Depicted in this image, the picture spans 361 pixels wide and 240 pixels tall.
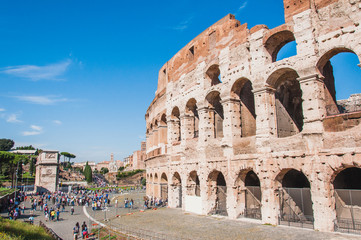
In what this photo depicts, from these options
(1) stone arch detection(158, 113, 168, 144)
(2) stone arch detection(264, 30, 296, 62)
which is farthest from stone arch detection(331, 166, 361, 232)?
(1) stone arch detection(158, 113, 168, 144)

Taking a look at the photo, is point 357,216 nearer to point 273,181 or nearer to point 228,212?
point 273,181

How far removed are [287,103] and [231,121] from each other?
4.02m

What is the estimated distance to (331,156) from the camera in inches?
440

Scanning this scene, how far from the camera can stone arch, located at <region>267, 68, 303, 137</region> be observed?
559 inches

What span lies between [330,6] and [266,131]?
20.5 ft

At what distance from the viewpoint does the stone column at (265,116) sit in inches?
536

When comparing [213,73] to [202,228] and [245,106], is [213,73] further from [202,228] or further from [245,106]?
[202,228]

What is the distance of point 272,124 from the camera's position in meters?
13.8

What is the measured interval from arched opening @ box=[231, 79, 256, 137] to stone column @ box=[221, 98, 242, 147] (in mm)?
283

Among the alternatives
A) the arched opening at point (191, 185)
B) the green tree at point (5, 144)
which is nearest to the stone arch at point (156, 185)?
the arched opening at point (191, 185)

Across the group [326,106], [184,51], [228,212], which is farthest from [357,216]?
[184,51]

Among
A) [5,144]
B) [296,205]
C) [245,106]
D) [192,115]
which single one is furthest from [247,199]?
[5,144]

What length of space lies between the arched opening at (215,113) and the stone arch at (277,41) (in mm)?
4388

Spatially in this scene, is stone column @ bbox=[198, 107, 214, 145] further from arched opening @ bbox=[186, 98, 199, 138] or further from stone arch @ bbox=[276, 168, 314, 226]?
stone arch @ bbox=[276, 168, 314, 226]
